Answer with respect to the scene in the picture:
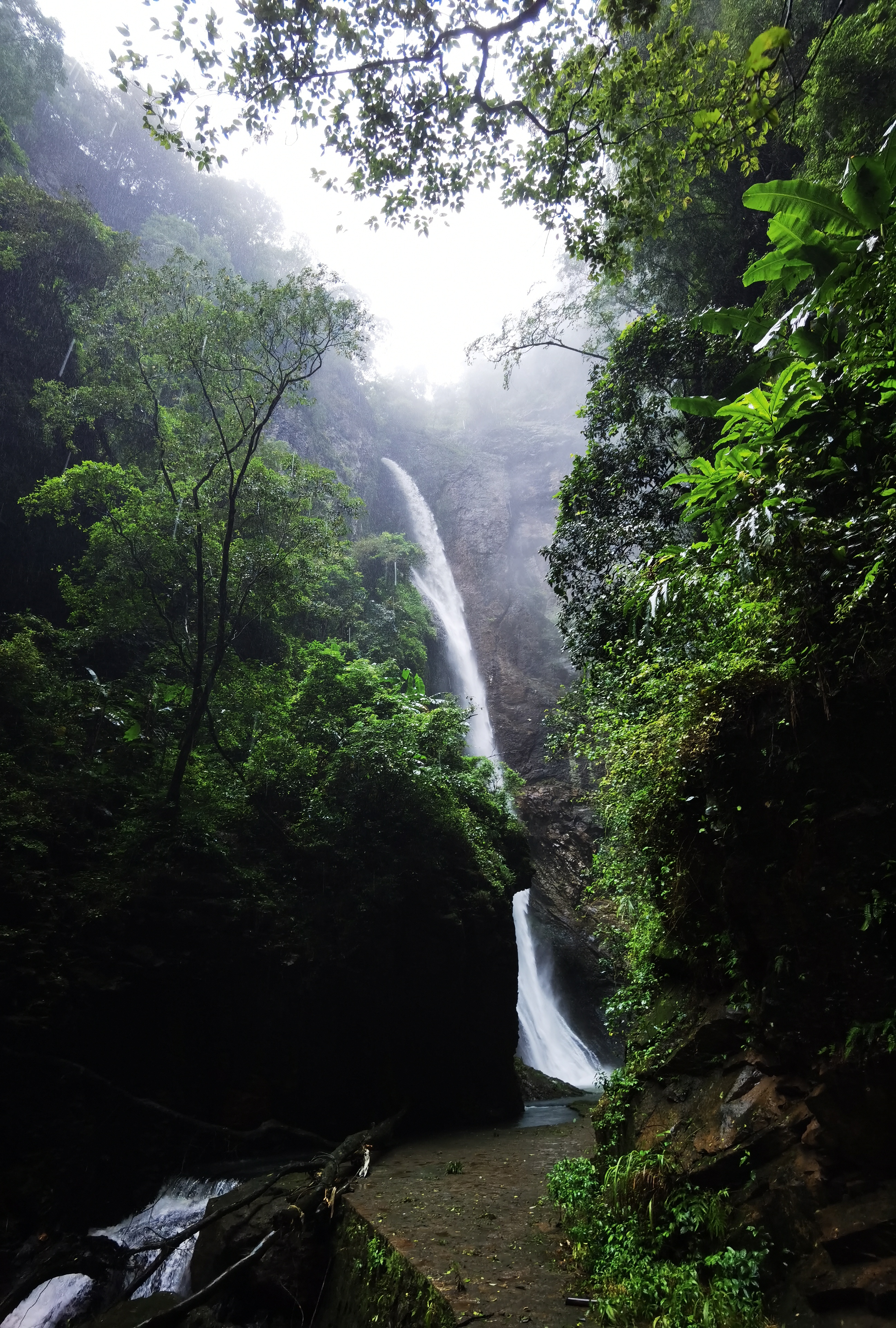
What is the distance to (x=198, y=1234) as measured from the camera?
5832 millimetres

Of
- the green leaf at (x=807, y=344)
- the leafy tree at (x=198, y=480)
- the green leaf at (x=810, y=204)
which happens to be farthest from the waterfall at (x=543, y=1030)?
the green leaf at (x=810, y=204)

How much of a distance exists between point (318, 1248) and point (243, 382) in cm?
1048

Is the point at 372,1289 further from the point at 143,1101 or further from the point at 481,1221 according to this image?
the point at 143,1101

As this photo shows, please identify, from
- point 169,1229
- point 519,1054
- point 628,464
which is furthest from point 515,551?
point 169,1229

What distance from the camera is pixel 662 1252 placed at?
3.29 meters

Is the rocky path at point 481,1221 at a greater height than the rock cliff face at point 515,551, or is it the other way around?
the rock cliff face at point 515,551

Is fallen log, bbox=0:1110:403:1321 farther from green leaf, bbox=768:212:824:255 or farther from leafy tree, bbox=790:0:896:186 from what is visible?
leafy tree, bbox=790:0:896:186

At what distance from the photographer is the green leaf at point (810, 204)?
142 inches

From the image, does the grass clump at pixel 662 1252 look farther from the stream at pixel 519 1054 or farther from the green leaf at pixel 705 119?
the green leaf at pixel 705 119

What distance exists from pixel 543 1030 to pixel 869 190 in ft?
Result: 52.3

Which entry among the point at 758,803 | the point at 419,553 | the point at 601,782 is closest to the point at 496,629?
the point at 419,553

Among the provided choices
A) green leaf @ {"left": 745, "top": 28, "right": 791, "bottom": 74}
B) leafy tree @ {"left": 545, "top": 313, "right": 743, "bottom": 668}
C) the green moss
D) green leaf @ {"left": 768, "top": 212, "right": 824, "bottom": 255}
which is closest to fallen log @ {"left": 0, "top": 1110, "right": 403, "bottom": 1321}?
Result: the green moss

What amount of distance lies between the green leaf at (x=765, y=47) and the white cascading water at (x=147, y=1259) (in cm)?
872

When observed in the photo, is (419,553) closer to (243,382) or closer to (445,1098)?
(243,382)
